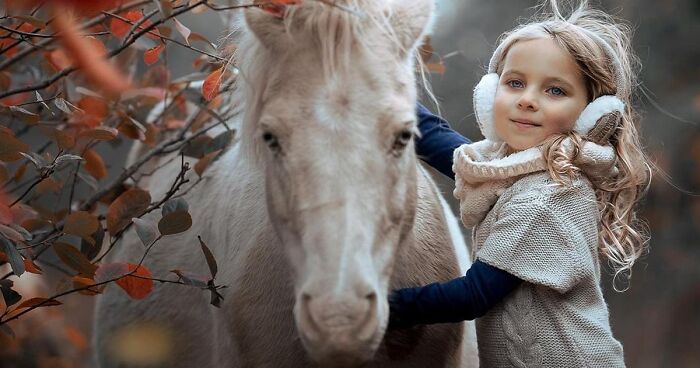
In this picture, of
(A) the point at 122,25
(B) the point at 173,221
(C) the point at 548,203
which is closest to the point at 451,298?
(C) the point at 548,203

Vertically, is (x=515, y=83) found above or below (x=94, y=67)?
below

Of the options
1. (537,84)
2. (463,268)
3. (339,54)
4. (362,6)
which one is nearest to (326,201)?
(339,54)

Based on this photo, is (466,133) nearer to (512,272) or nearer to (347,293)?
(512,272)

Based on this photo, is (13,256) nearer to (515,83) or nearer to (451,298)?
(451,298)

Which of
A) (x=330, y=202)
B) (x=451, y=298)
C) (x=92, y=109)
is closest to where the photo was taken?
(x=330, y=202)

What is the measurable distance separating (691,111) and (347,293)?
5.68 m

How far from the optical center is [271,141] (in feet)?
6.78

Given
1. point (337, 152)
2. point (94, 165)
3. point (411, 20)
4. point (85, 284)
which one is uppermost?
point (411, 20)

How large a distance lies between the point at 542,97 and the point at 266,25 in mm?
814

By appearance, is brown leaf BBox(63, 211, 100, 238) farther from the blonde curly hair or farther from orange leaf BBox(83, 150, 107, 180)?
the blonde curly hair

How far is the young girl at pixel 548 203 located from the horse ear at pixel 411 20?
34cm

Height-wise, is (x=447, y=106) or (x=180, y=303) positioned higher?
(x=180, y=303)

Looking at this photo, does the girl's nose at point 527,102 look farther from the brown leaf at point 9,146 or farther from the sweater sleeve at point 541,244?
the brown leaf at point 9,146

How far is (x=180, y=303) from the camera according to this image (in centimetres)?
342
